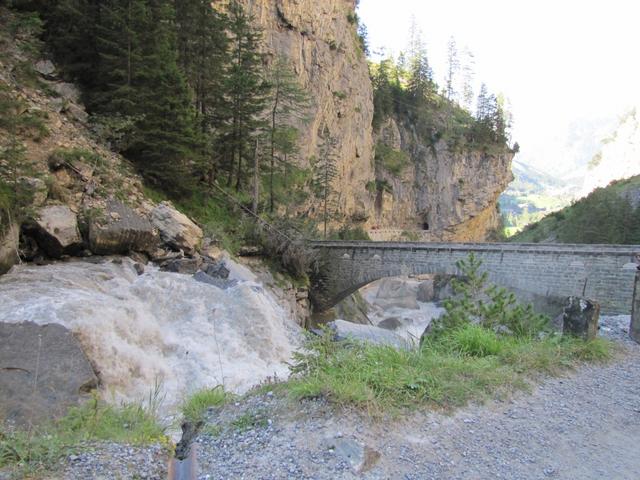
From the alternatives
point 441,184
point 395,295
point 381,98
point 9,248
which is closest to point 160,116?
point 9,248

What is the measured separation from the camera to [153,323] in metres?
10.2

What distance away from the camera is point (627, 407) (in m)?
5.38

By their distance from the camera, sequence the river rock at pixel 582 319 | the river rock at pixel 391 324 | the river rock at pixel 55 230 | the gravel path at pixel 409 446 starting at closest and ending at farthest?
the gravel path at pixel 409 446 < the river rock at pixel 582 319 < the river rock at pixel 55 230 < the river rock at pixel 391 324

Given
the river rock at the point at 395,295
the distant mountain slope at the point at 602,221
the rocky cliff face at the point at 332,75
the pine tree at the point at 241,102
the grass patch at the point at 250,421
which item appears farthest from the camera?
the river rock at the point at 395,295

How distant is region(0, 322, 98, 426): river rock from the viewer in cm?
654

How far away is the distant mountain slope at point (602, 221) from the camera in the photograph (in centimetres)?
3638

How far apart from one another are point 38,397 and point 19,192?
5438 mm

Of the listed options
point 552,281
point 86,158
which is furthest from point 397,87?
point 86,158

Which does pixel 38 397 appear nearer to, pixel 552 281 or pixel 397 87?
pixel 552 281

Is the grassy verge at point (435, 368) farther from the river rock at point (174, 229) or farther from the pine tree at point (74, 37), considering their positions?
the pine tree at point (74, 37)

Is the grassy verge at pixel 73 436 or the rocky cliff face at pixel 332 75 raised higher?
the rocky cliff face at pixel 332 75

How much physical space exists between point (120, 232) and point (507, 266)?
1629cm

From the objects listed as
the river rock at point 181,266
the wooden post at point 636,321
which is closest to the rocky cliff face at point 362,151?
the river rock at point 181,266

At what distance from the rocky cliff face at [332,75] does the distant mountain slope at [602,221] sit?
19085mm
